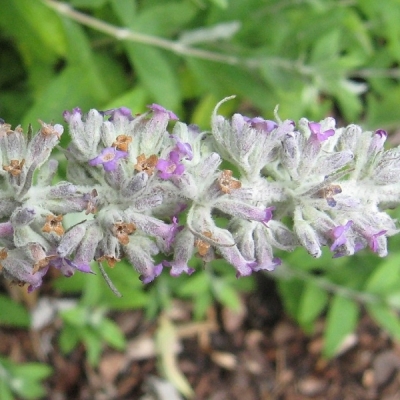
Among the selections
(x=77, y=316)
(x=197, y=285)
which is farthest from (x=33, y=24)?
(x=197, y=285)

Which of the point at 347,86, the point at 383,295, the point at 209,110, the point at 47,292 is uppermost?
the point at 209,110

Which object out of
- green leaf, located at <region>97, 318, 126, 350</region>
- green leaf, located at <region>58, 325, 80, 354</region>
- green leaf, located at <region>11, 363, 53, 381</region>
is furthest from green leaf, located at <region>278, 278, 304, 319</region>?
green leaf, located at <region>11, 363, 53, 381</region>

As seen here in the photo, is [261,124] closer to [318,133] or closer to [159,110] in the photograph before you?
[318,133]

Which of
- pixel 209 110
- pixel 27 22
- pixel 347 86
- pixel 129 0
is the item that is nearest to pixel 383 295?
pixel 347 86

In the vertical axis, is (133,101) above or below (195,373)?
above

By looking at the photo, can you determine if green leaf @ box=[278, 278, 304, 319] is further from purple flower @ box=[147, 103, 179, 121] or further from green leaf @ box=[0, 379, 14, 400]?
purple flower @ box=[147, 103, 179, 121]

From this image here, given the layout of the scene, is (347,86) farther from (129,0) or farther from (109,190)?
(109,190)
